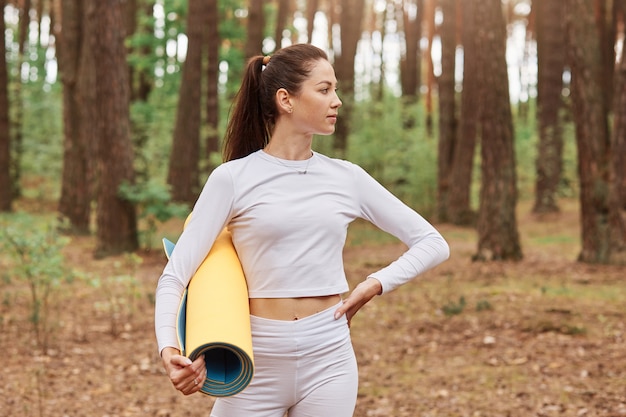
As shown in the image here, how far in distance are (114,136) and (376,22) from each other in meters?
38.0

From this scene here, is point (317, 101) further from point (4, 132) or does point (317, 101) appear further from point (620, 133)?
point (4, 132)

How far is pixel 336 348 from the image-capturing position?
9.03ft

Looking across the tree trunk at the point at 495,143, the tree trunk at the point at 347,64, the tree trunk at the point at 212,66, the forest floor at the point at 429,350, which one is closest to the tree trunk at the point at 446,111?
the tree trunk at the point at 347,64

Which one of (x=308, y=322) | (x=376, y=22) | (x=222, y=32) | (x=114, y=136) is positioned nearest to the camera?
(x=308, y=322)

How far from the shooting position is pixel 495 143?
12961 millimetres

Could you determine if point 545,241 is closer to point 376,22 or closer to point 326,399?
point 326,399

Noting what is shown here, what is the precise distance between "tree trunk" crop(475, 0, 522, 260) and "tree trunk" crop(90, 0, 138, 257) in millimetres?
5708

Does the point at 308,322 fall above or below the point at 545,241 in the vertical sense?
above

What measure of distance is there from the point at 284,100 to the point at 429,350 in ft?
18.4

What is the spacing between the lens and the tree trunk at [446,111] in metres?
21.0

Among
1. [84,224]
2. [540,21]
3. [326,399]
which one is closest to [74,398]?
[326,399]

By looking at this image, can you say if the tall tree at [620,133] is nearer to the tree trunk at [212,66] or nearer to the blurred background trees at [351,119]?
the blurred background trees at [351,119]

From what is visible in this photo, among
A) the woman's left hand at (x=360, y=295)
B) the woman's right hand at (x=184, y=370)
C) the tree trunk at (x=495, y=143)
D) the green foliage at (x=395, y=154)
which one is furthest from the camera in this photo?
the green foliage at (x=395, y=154)

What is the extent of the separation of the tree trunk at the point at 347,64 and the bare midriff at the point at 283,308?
17.5m
